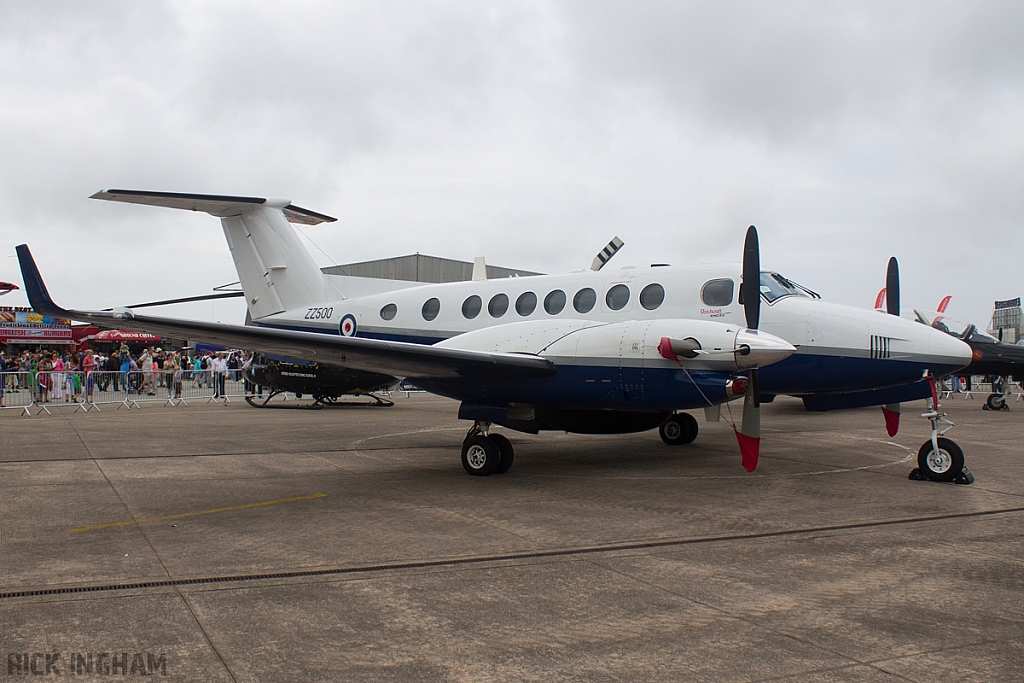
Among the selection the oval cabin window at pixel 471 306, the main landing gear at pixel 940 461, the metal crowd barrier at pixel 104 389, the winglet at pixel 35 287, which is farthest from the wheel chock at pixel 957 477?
the metal crowd barrier at pixel 104 389

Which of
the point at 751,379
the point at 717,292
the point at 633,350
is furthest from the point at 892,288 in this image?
the point at 633,350

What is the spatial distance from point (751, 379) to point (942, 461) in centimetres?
232

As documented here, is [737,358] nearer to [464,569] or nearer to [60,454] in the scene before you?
[464,569]

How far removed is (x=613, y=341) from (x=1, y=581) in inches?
223

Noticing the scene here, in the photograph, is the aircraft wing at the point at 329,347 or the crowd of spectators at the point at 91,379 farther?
the crowd of spectators at the point at 91,379

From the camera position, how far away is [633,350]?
796cm

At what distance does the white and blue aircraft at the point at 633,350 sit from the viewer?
7754 millimetres

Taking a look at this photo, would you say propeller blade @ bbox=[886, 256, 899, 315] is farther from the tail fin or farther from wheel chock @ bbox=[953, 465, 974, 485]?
the tail fin

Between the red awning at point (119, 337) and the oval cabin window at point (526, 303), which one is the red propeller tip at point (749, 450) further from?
the red awning at point (119, 337)

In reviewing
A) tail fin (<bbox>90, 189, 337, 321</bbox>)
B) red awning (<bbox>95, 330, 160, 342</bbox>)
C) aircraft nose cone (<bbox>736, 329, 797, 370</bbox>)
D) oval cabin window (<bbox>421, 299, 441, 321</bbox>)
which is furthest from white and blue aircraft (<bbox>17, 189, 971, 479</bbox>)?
red awning (<bbox>95, 330, 160, 342</bbox>)

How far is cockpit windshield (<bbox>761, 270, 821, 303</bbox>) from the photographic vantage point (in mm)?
9570

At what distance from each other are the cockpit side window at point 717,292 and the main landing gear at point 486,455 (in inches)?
126

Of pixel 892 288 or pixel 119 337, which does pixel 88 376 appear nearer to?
pixel 892 288

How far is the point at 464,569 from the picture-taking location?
490cm
